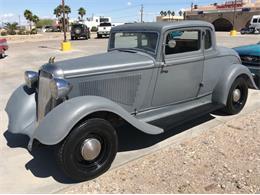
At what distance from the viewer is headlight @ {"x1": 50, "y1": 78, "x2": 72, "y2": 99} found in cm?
344

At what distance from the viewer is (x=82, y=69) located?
12.1ft

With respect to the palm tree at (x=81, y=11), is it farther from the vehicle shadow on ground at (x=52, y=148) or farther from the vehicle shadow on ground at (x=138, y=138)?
the vehicle shadow on ground at (x=138, y=138)

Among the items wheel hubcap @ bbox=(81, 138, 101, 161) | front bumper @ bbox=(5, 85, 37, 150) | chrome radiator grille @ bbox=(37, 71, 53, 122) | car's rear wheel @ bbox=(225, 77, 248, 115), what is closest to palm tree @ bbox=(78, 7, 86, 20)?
car's rear wheel @ bbox=(225, 77, 248, 115)

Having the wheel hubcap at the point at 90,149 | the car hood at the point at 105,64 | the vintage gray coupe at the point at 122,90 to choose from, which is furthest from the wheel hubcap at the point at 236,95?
the wheel hubcap at the point at 90,149

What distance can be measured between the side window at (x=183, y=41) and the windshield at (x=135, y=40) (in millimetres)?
217

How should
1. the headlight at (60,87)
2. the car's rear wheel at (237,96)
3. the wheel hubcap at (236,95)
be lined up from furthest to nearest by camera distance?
the wheel hubcap at (236,95), the car's rear wheel at (237,96), the headlight at (60,87)

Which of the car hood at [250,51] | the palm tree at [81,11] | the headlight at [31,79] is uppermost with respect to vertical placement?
the palm tree at [81,11]

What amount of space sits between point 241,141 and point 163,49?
1.78 meters

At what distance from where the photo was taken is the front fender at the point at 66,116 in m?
3.21

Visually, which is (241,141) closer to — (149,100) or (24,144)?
(149,100)

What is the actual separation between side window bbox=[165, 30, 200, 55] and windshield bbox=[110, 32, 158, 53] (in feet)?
0.71

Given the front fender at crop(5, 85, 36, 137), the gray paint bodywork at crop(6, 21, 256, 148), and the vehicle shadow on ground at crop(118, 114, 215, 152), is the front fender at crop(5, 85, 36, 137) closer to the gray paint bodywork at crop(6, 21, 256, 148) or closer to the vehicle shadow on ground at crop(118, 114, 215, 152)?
the gray paint bodywork at crop(6, 21, 256, 148)

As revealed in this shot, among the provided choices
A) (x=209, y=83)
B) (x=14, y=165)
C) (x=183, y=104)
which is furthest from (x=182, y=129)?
(x=14, y=165)

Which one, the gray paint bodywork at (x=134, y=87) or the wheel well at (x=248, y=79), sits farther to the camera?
the wheel well at (x=248, y=79)
